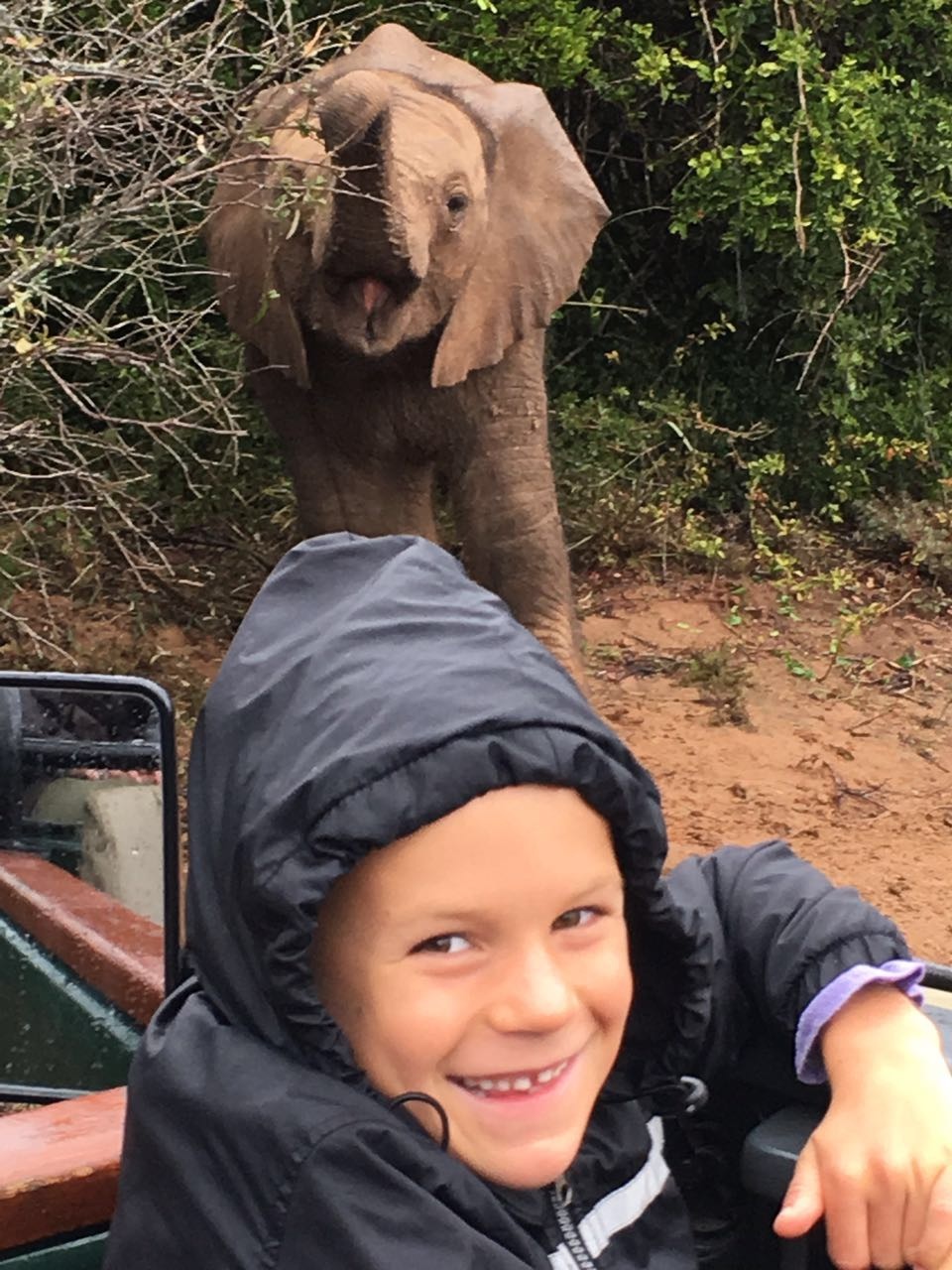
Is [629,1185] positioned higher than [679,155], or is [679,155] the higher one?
[679,155]

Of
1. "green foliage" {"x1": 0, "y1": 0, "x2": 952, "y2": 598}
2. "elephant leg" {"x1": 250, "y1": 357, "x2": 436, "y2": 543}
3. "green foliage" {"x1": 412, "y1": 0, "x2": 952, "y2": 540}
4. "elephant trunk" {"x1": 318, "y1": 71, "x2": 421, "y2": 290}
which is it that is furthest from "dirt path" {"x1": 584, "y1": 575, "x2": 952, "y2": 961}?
"elephant trunk" {"x1": 318, "y1": 71, "x2": 421, "y2": 290}

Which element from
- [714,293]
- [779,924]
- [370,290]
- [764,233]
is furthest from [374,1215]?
[714,293]

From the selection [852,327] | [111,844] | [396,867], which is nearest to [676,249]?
[852,327]

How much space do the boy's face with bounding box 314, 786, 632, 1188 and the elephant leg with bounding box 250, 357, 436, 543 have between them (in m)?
2.96

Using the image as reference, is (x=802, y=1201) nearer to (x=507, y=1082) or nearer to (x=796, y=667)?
(x=507, y=1082)

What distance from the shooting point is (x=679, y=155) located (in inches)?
235

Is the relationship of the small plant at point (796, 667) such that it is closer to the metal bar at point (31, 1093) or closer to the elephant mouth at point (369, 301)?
the elephant mouth at point (369, 301)

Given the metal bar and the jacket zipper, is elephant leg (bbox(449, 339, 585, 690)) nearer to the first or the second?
the metal bar

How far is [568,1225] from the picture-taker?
1023 mm

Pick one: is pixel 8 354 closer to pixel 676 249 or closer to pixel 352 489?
pixel 352 489

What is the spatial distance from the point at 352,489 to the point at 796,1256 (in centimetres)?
304

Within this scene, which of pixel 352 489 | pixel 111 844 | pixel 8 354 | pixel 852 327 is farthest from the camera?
pixel 852 327

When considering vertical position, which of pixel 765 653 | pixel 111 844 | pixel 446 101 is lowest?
pixel 765 653

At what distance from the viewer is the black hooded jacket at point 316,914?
0.87 metres
